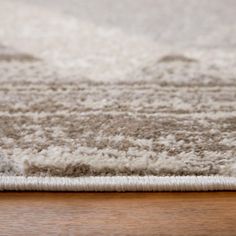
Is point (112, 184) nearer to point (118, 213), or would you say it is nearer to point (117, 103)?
point (118, 213)

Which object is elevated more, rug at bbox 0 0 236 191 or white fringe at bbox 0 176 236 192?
rug at bbox 0 0 236 191

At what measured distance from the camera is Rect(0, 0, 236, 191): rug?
2.15 feet

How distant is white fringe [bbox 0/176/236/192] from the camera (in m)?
0.63

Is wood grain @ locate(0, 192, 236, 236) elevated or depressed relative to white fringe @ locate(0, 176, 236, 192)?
depressed

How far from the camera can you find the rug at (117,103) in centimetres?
66

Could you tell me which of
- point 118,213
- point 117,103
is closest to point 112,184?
point 118,213

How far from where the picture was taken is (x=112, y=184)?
2.08 ft

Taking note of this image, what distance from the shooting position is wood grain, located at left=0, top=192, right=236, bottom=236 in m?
0.58

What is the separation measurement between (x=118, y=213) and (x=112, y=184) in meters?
0.05

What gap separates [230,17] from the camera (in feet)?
4.55

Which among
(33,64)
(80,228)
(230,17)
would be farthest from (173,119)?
(230,17)

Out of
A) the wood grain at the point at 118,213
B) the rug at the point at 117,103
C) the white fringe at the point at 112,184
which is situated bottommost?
the wood grain at the point at 118,213

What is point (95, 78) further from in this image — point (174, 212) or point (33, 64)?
point (174, 212)

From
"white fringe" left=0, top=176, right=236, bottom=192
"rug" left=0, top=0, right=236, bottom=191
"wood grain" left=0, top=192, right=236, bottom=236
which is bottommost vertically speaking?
"wood grain" left=0, top=192, right=236, bottom=236
